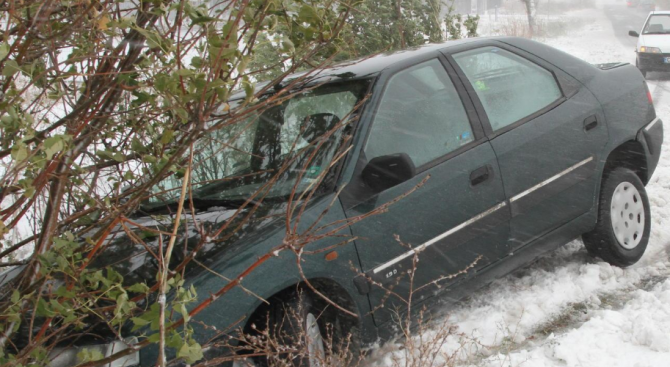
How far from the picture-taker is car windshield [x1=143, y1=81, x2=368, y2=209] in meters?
3.70

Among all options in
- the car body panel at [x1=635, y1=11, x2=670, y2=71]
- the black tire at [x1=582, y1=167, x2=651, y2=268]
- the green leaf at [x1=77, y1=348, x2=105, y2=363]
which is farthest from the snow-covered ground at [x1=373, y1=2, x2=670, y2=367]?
the car body panel at [x1=635, y1=11, x2=670, y2=71]

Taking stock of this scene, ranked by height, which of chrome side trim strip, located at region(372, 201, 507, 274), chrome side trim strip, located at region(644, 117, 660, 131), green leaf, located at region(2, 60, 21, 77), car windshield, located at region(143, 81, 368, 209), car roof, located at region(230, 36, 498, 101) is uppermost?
green leaf, located at region(2, 60, 21, 77)

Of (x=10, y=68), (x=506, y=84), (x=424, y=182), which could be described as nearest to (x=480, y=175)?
(x=424, y=182)

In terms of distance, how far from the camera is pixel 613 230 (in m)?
4.87

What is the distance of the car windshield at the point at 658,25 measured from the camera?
1747 cm

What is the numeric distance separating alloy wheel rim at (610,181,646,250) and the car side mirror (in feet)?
6.67

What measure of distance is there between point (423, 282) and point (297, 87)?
4.08 ft

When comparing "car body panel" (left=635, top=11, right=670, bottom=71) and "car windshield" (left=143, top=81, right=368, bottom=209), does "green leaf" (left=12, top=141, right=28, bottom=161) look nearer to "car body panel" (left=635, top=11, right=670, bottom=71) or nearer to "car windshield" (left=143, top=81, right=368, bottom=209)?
"car windshield" (left=143, top=81, right=368, bottom=209)

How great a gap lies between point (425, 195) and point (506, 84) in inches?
44.2

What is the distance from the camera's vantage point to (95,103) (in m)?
2.86

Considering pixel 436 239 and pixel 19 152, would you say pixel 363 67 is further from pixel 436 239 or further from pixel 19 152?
pixel 19 152

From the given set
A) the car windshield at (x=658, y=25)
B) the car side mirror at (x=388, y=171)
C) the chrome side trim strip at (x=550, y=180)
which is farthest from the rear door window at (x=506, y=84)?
the car windshield at (x=658, y=25)

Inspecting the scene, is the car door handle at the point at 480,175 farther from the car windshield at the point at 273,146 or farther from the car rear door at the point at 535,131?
the car windshield at the point at 273,146

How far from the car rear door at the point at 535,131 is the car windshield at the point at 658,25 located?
47.0 ft
